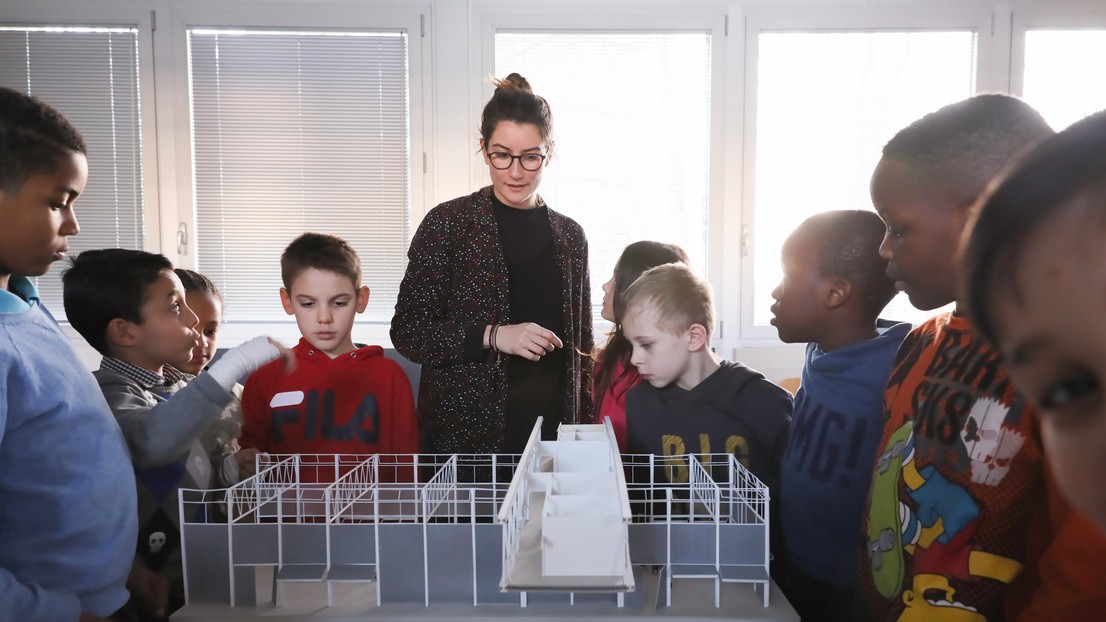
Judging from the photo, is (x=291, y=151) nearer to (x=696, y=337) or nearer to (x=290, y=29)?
(x=290, y=29)

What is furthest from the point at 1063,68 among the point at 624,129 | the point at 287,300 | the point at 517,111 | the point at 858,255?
the point at 287,300

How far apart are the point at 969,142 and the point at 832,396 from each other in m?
0.50

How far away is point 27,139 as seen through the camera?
887 mm

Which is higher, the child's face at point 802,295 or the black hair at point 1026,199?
the black hair at point 1026,199

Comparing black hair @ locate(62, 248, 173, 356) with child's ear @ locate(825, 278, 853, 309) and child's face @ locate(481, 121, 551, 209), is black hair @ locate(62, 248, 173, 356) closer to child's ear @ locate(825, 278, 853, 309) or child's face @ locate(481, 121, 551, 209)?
child's face @ locate(481, 121, 551, 209)

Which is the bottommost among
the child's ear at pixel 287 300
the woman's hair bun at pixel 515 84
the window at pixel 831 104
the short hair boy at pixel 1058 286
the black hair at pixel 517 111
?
the child's ear at pixel 287 300

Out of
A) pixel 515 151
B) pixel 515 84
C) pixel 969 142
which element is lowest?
pixel 969 142

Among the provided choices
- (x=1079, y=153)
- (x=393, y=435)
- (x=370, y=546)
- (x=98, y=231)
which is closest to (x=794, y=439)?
(x=370, y=546)

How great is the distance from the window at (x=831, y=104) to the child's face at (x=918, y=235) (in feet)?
8.73

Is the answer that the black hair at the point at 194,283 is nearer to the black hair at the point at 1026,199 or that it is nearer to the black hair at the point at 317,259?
the black hair at the point at 317,259

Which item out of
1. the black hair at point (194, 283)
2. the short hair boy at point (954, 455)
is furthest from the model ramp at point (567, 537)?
the black hair at point (194, 283)

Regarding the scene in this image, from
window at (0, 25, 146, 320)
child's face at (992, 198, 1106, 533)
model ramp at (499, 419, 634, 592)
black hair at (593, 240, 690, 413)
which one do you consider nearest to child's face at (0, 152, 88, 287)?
model ramp at (499, 419, 634, 592)

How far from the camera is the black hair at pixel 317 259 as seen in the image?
180 centimetres

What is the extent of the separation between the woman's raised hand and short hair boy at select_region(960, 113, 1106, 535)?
1190 mm
